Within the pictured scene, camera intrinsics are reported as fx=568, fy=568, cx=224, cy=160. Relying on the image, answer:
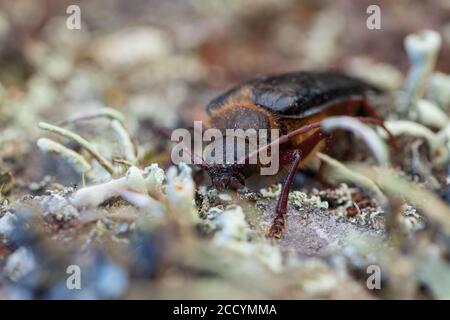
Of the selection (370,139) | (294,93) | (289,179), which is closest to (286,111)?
(294,93)

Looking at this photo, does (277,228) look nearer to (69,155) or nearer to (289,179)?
(289,179)

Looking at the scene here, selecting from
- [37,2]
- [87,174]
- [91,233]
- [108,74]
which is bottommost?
[91,233]

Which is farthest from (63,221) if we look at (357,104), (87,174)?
(357,104)

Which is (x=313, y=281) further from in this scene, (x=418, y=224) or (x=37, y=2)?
(x=37, y=2)

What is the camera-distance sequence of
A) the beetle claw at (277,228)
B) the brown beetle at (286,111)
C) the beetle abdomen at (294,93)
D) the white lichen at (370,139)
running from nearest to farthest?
the white lichen at (370,139) → the beetle claw at (277,228) → the brown beetle at (286,111) → the beetle abdomen at (294,93)

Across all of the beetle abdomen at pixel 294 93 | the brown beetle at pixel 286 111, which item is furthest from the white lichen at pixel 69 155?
the beetle abdomen at pixel 294 93

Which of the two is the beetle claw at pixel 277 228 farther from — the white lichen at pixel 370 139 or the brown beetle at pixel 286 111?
the white lichen at pixel 370 139

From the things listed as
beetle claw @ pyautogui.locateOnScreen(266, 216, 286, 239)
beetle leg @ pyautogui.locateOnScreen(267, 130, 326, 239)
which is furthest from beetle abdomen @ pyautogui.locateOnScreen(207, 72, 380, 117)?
beetle claw @ pyautogui.locateOnScreen(266, 216, 286, 239)
